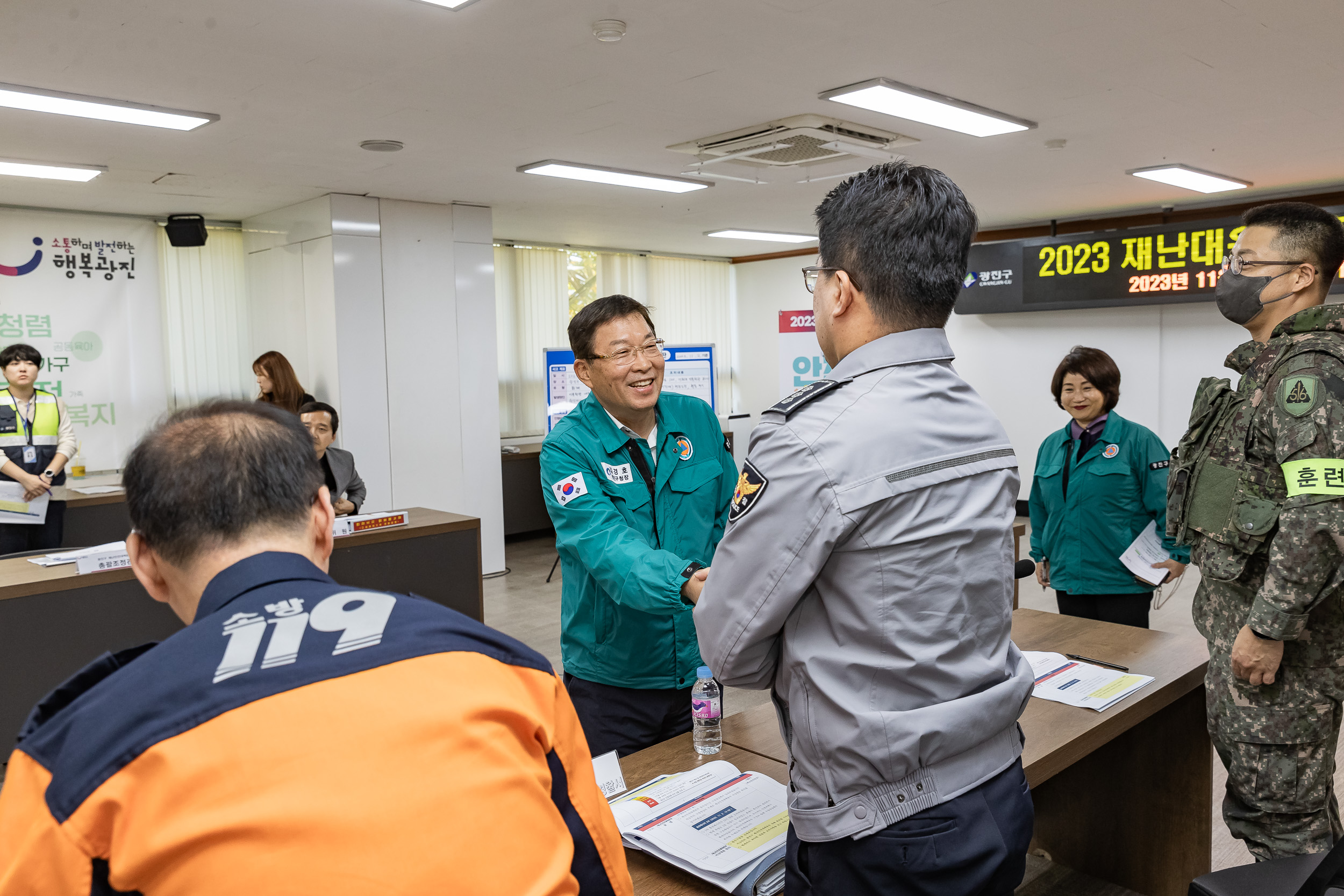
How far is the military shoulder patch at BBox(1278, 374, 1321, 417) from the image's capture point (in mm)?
1828

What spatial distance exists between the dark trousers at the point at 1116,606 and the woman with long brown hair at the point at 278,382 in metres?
4.64

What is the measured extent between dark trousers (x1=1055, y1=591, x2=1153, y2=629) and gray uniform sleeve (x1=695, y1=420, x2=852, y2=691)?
2.59 meters

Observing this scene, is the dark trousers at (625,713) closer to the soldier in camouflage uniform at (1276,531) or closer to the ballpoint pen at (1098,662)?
the ballpoint pen at (1098,662)

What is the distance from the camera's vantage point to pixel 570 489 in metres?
1.96

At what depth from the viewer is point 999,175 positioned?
6031mm

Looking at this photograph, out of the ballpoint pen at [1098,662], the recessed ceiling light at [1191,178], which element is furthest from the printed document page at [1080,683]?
the recessed ceiling light at [1191,178]

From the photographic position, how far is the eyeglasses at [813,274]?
1.26 metres

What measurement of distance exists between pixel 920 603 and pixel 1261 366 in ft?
4.64

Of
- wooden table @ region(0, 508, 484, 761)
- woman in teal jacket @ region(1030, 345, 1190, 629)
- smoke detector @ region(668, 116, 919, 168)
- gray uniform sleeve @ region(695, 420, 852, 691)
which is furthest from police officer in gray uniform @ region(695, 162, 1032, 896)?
smoke detector @ region(668, 116, 919, 168)

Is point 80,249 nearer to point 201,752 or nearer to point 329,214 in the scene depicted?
point 329,214

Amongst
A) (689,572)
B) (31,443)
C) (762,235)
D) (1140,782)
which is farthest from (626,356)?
(762,235)

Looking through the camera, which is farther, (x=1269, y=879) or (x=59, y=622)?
(x=59, y=622)

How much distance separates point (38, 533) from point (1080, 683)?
18.9 feet

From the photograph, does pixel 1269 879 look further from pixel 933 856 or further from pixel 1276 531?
pixel 933 856
